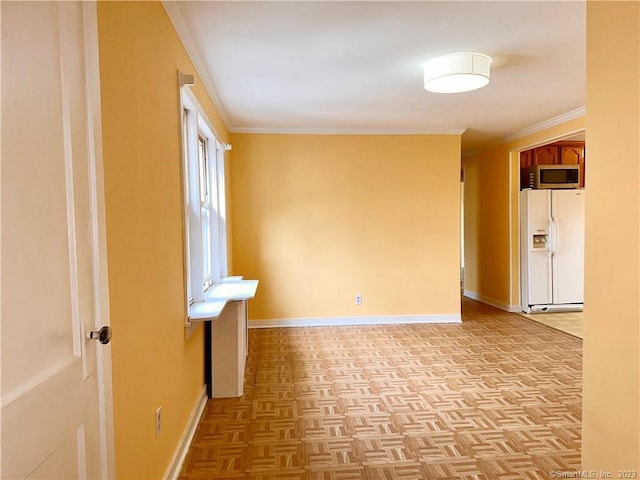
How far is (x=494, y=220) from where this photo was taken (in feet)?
21.0

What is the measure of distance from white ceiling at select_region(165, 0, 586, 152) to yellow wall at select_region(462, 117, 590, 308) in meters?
1.17

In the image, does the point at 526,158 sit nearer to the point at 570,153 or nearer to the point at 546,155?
the point at 546,155

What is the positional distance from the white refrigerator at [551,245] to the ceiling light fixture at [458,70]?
3217 mm

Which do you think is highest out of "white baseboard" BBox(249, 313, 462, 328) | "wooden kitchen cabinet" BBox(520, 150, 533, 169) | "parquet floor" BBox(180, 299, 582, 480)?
"wooden kitchen cabinet" BBox(520, 150, 533, 169)

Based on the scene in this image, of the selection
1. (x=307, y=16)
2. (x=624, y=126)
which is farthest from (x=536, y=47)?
(x=624, y=126)

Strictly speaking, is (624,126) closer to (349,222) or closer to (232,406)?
(232,406)

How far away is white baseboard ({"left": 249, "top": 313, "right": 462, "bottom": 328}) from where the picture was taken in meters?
5.38

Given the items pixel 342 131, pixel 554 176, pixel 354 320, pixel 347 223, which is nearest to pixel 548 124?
pixel 554 176

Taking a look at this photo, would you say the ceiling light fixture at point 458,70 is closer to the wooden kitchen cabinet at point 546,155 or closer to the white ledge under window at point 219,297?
the white ledge under window at point 219,297

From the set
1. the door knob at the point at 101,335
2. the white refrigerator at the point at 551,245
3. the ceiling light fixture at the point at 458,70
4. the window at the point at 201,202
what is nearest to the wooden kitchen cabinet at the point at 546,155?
the white refrigerator at the point at 551,245

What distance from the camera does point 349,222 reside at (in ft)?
17.9

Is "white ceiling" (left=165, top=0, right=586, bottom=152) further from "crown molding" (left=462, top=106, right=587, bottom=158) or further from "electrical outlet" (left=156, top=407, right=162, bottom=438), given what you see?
"electrical outlet" (left=156, top=407, right=162, bottom=438)

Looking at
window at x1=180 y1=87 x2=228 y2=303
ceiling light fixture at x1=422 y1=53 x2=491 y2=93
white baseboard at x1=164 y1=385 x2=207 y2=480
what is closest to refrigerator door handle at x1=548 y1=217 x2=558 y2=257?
ceiling light fixture at x1=422 y1=53 x2=491 y2=93

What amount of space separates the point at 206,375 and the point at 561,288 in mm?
4946
